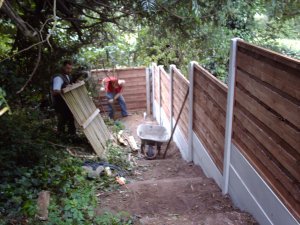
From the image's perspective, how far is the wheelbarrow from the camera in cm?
713

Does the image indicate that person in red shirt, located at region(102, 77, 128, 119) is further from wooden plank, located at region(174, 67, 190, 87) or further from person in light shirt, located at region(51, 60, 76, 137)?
person in light shirt, located at region(51, 60, 76, 137)

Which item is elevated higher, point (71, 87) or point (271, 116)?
point (271, 116)

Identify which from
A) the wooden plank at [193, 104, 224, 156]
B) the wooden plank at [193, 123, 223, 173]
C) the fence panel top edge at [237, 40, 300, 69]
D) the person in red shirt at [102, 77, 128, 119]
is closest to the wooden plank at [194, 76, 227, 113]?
the wooden plank at [193, 104, 224, 156]

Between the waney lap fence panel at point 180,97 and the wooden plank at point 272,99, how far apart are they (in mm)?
2856

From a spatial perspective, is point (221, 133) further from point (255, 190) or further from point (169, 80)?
point (169, 80)

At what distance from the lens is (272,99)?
267cm

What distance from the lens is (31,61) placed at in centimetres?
598

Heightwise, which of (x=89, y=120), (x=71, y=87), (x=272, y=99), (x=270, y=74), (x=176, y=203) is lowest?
(x=176, y=203)

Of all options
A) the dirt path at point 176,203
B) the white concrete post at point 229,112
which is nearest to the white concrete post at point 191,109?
the dirt path at point 176,203

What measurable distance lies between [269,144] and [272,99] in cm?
40

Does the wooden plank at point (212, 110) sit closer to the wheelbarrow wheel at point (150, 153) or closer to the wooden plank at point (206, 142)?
the wooden plank at point (206, 142)

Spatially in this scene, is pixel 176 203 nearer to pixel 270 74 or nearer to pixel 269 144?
pixel 269 144

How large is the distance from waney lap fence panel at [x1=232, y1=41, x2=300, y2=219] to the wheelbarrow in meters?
3.74

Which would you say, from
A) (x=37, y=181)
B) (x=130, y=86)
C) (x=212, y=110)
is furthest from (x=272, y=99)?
(x=130, y=86)
